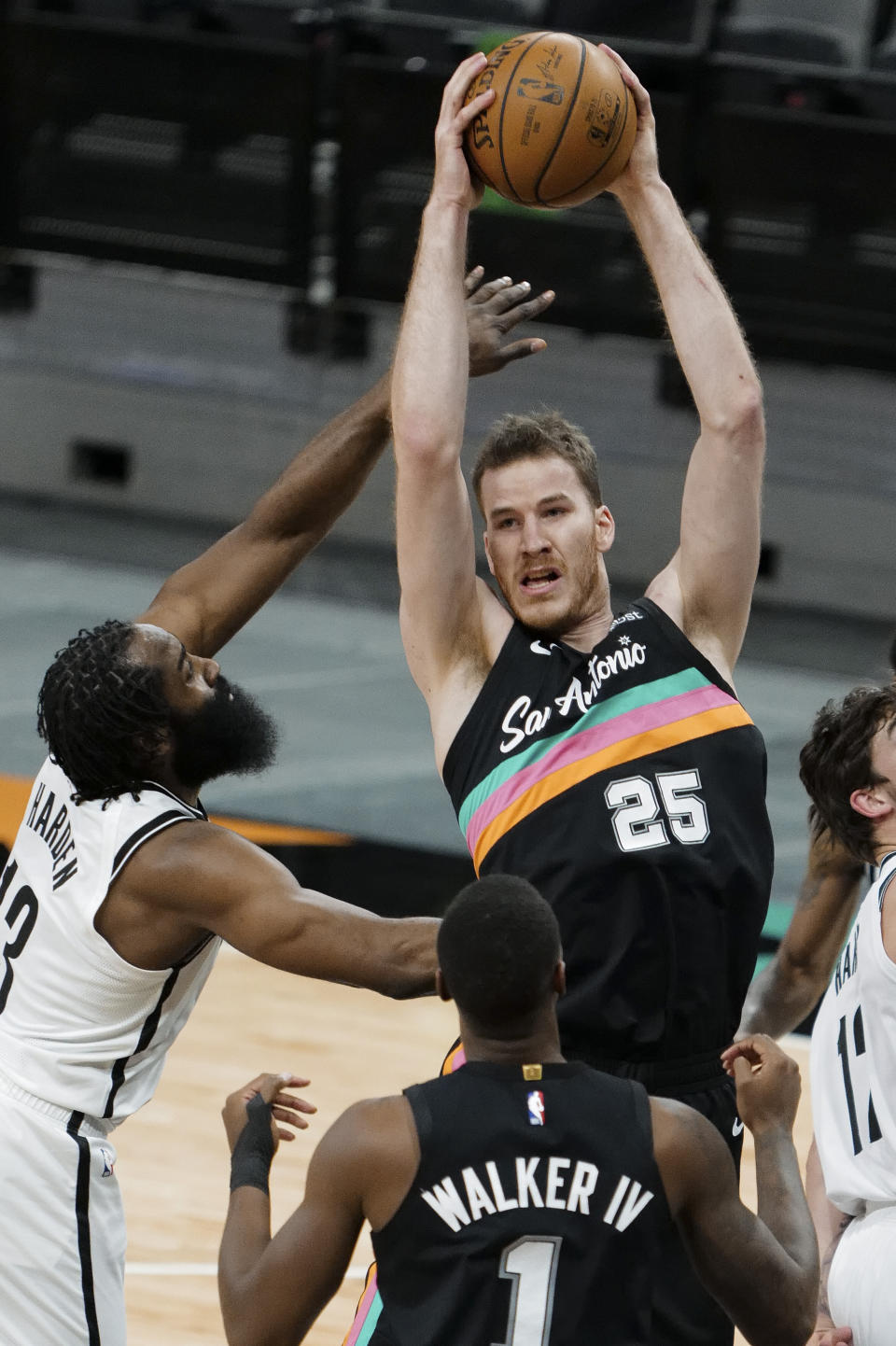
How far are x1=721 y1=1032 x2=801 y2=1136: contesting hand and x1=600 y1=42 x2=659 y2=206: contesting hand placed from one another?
5.46 ft

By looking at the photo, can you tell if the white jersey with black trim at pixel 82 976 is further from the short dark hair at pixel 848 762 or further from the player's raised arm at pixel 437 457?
the short dark hair at pixel 848 762

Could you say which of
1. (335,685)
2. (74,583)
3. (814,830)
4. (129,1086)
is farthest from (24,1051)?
(74,583)

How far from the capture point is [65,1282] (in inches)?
141

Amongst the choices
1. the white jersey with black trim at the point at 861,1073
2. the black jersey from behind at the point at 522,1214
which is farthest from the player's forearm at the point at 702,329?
the black jersey from behind at the point at 522,1214

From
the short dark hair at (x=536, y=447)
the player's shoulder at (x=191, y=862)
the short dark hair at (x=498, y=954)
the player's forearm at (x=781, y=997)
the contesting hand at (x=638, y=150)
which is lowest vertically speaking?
the player's forearm at (x=781, y=997)

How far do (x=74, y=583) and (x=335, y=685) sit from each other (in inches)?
90.2

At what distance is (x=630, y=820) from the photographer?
3.19 meters

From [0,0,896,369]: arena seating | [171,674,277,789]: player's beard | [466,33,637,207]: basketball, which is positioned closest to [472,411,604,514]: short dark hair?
[466,33,637,207]: basketball

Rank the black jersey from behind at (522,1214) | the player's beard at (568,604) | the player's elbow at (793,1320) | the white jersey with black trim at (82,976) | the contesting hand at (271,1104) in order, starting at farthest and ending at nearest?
the white jersey with black trim at (82,976)
the player's beard at (568,604)
the contesting hand at (271,1104)
the player's elbow at (793,1320)
the black jersey from behind at (522,1214)

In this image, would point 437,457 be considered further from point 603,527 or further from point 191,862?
point 191,862

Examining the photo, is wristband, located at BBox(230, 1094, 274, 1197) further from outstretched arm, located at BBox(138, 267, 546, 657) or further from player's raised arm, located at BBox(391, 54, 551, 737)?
outstretched arm, located at BBox(138, 267, 546, 657)

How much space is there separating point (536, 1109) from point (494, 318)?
182cm

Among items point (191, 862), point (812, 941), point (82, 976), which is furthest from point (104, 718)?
point (812, 941)

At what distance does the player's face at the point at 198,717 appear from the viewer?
3.76 metres
